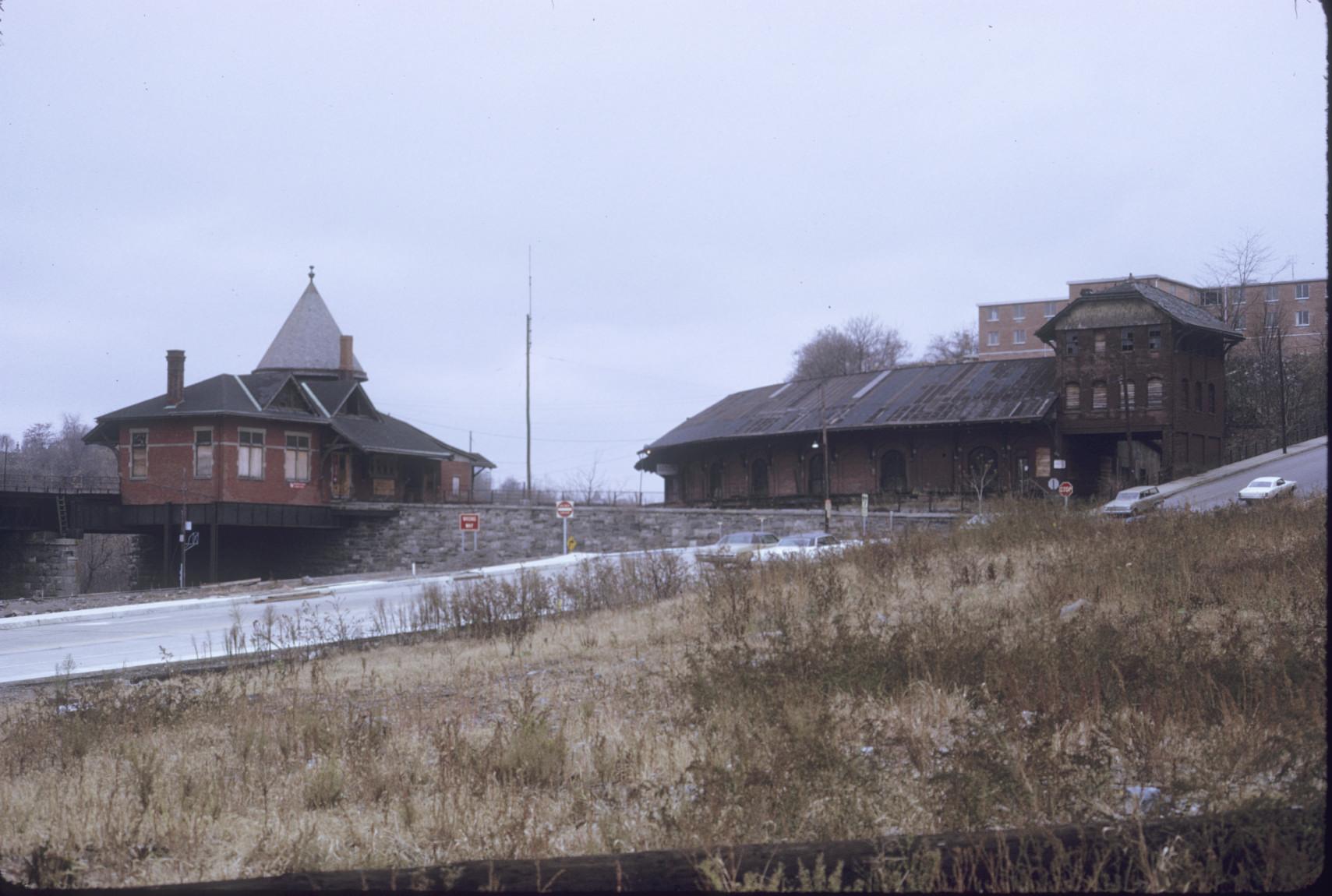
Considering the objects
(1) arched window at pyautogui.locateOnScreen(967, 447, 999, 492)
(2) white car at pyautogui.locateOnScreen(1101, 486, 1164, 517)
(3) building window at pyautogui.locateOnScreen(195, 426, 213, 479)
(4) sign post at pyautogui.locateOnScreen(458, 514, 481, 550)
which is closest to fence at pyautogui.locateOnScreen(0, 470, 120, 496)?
(3) building window at pyautogui.locateOnScreen(195, 426, 213, 479)

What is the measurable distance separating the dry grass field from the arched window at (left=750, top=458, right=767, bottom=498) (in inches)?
1733

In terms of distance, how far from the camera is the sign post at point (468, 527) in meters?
47.1

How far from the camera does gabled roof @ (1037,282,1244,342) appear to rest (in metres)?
51.3

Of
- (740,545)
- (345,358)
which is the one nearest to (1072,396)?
(740,545)

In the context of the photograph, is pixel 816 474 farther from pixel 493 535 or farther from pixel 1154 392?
pixel 493 535

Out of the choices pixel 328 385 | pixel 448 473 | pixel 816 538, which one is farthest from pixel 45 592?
pixel 816 538

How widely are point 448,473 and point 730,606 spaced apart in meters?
53.7

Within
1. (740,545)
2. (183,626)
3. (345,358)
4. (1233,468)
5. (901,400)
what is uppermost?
(345,358)

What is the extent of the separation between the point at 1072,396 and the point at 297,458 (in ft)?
122

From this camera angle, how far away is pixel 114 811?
23.2 ft

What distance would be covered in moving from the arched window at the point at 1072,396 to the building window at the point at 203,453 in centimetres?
3962

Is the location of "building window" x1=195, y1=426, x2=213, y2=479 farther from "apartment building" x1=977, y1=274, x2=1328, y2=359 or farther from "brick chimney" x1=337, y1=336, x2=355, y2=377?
"apartment building" x1=977, y1=274, x2=1328, y2=359

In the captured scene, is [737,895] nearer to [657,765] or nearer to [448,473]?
[657,765]

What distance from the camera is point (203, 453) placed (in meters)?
51.5
